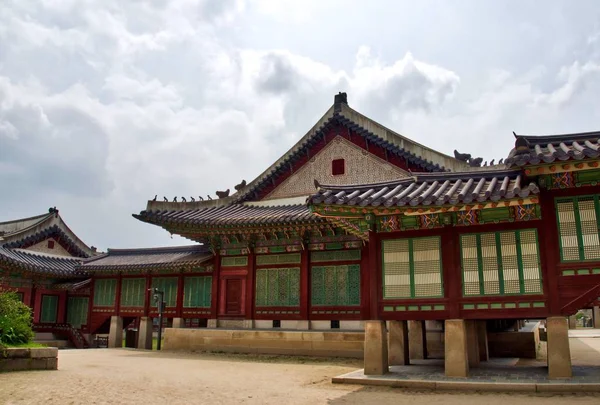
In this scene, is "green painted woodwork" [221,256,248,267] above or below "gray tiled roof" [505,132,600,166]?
below

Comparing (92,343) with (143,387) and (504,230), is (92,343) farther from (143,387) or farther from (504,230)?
(504,230)

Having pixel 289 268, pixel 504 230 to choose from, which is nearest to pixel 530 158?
pixel 504 230

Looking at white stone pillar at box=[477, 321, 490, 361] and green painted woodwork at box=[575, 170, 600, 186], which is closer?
green painted woodwork at box=[575, 170, 600, 186]

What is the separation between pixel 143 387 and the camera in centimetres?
1265

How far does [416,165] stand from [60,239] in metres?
27.2

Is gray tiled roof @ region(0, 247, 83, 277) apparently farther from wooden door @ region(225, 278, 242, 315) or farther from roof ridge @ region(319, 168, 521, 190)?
roof ridge @ region(319, 168, 521, 190)

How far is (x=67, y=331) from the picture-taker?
33344 millimetres

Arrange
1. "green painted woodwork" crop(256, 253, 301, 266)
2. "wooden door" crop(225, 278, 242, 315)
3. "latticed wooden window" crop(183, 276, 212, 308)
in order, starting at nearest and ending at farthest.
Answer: "green painted woodwork" crop(256, 253, 301, 266) → "wooden door" crop(225, 278, 242, 315) → "latticed wooden window" crop(183, 276, 212, 308)

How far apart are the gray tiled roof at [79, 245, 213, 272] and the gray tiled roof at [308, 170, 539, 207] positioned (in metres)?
13.7

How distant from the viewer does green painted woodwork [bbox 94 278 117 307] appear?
31438 millimetres

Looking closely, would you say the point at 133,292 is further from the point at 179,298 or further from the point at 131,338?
the point at 179,298

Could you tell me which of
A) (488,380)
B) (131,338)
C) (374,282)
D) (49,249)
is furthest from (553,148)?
(49,249)

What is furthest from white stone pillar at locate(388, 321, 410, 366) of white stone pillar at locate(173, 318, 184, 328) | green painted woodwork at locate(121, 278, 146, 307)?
green painted woodwork at locate(121, 278, 146, 307)

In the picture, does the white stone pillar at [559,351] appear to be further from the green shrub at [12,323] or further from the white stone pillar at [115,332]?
the white stone pillar at [115,332]
